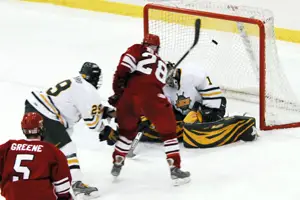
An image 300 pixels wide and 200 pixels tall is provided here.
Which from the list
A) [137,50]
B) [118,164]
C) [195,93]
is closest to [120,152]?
[118,164]

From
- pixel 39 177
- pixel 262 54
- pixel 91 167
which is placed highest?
pixel 262 54

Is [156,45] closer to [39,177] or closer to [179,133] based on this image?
[179,133]

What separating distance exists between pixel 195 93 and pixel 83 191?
1270 mm

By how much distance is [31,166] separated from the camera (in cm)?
352

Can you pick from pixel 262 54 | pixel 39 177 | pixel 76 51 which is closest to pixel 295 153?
pixel 262 54

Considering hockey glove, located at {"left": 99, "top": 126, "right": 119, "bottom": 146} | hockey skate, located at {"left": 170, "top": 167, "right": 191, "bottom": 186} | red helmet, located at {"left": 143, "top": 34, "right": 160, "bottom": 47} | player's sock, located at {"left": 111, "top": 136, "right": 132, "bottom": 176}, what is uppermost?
red helmet, located at {"left": 143, "top": 34, "right": 160, "bottom": 47}

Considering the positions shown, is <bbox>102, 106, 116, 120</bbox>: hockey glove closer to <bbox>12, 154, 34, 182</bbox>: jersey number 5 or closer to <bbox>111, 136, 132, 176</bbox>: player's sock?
<bbox>111, 136, 132, 176</bbox>: player's sock

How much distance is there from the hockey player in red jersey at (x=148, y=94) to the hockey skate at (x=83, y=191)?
1.58 feet

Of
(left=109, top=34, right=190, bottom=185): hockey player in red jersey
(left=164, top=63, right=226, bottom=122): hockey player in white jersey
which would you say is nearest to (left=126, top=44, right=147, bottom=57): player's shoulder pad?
(left=109, top=34, right=190, bottom=185): hockey player in red jersey

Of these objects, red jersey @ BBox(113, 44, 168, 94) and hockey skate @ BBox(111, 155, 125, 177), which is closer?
red jersey @ BBox(113, 44, 168, 94)

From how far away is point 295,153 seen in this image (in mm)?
5016

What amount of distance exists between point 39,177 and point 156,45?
1484mm

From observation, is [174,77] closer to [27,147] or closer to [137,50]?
[137,50]

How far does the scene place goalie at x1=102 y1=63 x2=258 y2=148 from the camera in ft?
17.0
